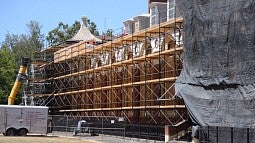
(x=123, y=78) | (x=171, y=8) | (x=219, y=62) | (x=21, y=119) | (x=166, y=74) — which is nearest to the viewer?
(x=219, y=62)

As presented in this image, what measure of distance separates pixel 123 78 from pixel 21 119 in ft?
29.6

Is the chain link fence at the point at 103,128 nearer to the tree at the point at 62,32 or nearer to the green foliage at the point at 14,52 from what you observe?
the green foliage at the point at 14,52

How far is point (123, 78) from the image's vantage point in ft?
144

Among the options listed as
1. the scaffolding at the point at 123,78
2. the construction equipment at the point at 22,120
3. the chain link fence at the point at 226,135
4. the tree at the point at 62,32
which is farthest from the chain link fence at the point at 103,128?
the tree at the point at 62,32

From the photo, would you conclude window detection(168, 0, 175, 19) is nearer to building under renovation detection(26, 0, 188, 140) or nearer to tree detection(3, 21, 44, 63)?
building under renovation detection(26, 0, 188, 140)

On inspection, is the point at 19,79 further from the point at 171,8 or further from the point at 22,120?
the point at 171,8

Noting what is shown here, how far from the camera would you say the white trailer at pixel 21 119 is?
4288cm

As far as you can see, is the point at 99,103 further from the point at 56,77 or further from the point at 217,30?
the point at 217,30

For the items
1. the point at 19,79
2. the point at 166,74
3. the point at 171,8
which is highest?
the point at 171,8

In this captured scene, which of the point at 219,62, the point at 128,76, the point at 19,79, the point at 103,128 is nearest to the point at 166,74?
the point at 128,76

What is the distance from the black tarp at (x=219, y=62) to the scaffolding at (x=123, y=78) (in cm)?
463

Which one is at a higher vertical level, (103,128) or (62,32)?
(62,32)

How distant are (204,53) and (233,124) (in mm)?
4236

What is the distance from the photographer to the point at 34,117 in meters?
43.4
